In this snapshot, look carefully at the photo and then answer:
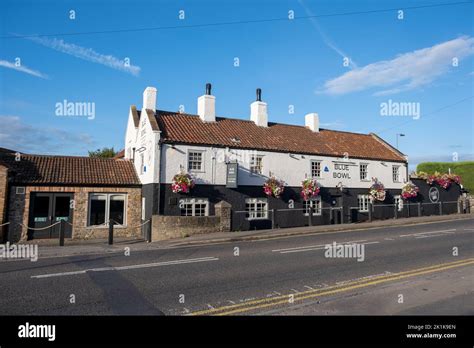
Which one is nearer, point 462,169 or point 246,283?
point 246,283

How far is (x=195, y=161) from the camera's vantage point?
2056 cm

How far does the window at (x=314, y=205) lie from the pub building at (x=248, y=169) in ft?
0.23

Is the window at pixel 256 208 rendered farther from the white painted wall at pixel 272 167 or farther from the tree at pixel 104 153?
the tree at pixel 104 153

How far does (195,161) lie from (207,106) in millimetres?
5265

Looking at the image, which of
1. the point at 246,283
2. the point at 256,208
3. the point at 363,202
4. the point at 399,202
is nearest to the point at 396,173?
the point at 399,202

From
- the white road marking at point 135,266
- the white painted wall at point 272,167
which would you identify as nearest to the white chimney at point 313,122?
the white painted wall at point 272,167

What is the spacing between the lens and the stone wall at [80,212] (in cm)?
1864

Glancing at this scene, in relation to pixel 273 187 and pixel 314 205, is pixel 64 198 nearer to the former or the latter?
pixel 273 187

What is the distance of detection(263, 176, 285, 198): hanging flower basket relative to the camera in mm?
21891

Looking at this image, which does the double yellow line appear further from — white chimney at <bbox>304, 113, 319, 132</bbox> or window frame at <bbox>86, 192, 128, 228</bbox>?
white chimney at <bbox>304, 113, 319, 132</bbox>

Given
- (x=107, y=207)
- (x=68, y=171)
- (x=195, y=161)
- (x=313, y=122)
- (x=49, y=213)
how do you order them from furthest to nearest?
(x=313, y=122) < (x=68, y=171) < (x=107, y=207) < (x=195, y=161) < (x=49, y=213)

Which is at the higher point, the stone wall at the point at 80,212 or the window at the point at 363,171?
the window at the point at 363,171

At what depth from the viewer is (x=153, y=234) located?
18000mm
